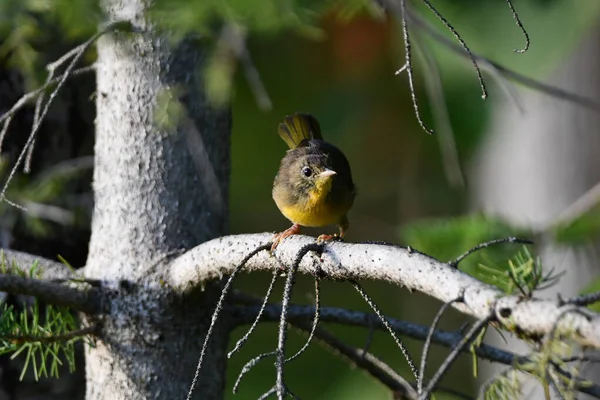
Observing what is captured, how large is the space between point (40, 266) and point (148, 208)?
324mm

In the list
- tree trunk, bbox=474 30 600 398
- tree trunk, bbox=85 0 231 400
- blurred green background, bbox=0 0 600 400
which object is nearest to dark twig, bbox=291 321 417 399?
blurred green background, bbox=0 0 600 400

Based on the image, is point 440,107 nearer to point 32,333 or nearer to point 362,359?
point 362,359

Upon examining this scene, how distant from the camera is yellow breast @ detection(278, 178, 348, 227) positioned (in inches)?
105

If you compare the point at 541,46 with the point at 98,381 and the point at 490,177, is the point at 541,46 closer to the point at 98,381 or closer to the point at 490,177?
the point at 98,381

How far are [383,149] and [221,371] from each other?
4.01 metres

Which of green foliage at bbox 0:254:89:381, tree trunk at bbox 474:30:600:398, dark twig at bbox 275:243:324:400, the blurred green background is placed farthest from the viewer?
tree trunk at bbox 474:30:600:398

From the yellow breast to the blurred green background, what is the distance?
0.29 metres

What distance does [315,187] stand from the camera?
8.76ft

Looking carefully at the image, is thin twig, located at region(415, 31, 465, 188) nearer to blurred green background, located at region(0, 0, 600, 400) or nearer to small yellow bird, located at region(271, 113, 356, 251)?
blurred green background, located at region(0, 0, 600, 400)

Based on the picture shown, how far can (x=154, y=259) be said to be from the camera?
2182mm

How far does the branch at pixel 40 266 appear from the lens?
224 cm

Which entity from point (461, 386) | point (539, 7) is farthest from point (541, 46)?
point (461, 386)

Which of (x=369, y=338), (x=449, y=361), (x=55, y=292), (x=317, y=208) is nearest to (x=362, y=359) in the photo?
(x=369, y=338)

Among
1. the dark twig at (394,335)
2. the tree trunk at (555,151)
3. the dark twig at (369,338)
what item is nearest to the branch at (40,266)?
the dark twig at (369,338)
